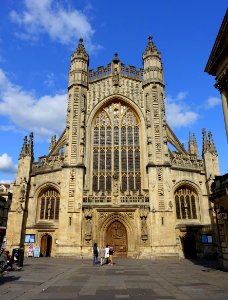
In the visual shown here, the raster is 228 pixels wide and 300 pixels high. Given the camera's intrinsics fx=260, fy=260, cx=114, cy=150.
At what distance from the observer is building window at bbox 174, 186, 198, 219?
85.8ft

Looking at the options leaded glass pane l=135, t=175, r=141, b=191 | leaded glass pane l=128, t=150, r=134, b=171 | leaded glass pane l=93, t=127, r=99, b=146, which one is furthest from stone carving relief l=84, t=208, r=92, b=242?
leaded glass pane l=93, t=127, r=99, b=146

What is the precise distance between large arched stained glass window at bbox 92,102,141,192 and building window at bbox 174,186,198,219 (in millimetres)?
4207

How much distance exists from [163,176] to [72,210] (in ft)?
30.3

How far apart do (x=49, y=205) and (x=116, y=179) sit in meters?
7.58

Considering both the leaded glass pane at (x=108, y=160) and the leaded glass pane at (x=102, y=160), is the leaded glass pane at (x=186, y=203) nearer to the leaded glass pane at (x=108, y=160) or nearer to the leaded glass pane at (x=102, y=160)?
the leaded glass pane at (x=108, y=160)

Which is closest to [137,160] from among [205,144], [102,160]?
[102,160]

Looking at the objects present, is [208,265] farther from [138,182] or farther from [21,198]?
[21,198]

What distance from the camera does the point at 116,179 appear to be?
25.2m

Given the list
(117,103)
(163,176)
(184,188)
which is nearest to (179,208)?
(184,188)

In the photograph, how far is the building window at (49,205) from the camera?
26.4 meters

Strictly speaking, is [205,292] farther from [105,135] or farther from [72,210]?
[105,135]

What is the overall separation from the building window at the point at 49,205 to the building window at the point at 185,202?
12.2 meters

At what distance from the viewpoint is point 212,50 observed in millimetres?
14953

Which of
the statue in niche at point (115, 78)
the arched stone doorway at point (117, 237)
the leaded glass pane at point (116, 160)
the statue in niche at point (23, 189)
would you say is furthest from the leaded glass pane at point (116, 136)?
the statue in niche at point (23, 189)
